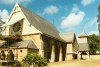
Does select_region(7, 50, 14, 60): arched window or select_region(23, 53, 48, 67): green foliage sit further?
select_region(7, 50, 14, 60): arched window

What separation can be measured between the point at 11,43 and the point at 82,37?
37412 millimetres

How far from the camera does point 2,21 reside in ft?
228

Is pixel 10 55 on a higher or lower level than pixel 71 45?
lower

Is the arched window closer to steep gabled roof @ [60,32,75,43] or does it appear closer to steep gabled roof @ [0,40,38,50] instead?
steep gabled roof @ [0,40,38,50]

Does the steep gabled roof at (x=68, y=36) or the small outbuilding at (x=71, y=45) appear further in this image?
→ the steep gabled roof at (x=68, y=36)

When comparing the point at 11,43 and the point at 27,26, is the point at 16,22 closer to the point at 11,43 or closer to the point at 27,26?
the point at 27,26

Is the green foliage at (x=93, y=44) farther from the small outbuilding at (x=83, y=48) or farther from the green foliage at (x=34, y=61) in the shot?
the green foliage at (x=34, y=61)

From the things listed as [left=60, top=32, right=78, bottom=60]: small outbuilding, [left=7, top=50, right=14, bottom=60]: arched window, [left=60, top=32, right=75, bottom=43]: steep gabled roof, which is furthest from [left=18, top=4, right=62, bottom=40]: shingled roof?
[left=7, top=50, right=14, bottom=60]: arched window

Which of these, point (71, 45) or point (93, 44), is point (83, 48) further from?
point (93, 44)

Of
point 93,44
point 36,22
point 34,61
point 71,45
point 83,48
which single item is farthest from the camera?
point 93,44

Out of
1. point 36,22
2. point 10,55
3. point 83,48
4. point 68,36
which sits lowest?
point 10,55

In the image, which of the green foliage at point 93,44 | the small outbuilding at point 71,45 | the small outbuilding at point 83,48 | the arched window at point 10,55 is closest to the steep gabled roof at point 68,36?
the small outbuilding at point 71,45

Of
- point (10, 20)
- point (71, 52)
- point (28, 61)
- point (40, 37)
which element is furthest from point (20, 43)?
point (71, 52)

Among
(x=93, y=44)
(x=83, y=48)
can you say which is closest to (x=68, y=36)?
(x=83, y=48)
